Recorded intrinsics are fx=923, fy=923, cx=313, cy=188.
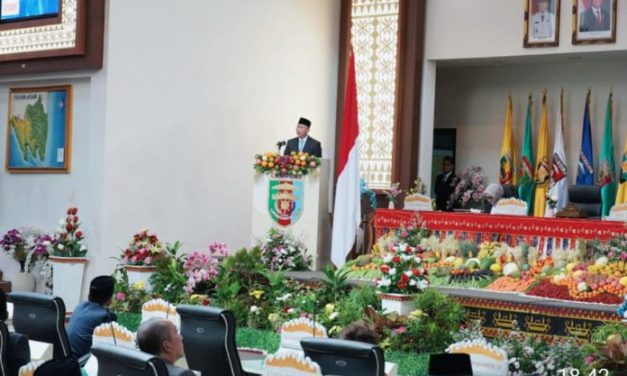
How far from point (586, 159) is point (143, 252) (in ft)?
25.8

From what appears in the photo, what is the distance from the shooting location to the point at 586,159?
581 inches

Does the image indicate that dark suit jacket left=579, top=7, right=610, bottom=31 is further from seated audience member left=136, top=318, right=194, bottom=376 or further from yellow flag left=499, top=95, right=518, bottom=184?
seated audience member left=136, top=318, right=194, bottom=376

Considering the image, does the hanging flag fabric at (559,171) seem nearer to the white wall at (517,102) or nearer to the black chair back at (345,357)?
the white wall at (517,102)

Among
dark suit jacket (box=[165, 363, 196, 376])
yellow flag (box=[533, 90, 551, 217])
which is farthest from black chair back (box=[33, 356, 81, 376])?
yellow flag (box=[533, 90, 551, 217])

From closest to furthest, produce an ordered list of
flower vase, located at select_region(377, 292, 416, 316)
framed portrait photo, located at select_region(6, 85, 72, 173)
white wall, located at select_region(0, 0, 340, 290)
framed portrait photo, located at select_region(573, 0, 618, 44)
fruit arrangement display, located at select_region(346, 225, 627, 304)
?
flower vase, located at select_region(377, 292, 416, 316) < fruit arrangement display, located at select_region(346, 225, 627, 304) < white wall, located at select_region(0, 0, 340, 290) < framed portrait photo, located at select_region(6, 85, 72, 173) < framed portrait photo, located at select_region(573, 0, 618, 44)

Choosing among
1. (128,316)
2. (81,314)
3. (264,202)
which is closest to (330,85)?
(264,202)

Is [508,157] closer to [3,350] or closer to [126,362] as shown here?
[3,350]

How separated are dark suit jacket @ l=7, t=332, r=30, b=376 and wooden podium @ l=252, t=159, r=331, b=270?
6.14 m

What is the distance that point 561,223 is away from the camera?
9.75 metres

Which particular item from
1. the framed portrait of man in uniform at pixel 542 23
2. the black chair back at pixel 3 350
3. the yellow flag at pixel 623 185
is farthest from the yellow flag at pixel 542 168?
the black chair back at pixel 3 350

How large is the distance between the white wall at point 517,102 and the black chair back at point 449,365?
10514 mm

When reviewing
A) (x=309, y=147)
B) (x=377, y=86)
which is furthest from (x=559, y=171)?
(x=309, y=147)

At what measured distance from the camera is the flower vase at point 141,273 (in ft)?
32.8

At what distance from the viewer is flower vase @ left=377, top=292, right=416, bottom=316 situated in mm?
7809
